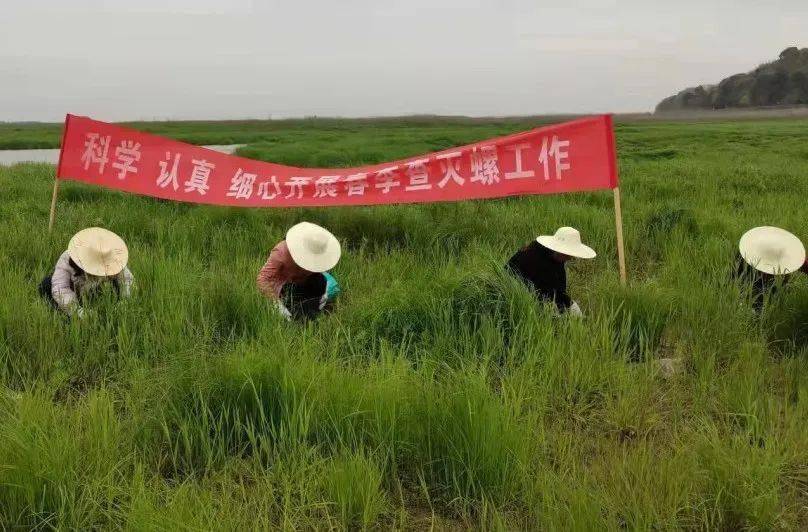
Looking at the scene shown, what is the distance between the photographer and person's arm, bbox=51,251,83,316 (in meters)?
3.42

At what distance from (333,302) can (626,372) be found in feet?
6.82

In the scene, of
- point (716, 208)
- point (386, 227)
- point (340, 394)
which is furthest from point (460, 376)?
point (716, 208)

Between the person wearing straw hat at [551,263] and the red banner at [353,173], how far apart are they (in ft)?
3.22

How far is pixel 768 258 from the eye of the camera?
388 cm

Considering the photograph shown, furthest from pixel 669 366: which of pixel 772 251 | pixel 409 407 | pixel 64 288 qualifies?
pixel 64 288

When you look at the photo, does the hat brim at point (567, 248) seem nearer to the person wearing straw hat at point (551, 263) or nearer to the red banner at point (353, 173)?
the person wearing straw hat at point (551, 263)

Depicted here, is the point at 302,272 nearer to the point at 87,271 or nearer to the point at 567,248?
the point at 87,271

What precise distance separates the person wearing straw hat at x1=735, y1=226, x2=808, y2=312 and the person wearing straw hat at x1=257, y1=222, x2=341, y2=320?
267 centimetres

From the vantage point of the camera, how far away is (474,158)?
540 cm

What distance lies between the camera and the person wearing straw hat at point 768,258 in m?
3.79

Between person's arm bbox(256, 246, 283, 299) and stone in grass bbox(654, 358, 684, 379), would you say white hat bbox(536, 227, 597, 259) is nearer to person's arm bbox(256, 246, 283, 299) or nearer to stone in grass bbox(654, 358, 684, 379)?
stone in grass bbox(654, 358, 684, 379)

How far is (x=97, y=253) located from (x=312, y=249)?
133 cm

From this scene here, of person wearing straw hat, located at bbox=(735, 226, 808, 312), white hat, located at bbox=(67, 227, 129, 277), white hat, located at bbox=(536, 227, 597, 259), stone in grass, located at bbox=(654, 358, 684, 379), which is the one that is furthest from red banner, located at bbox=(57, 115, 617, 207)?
white hat, located at bbox=(67, 227, 129, 277)

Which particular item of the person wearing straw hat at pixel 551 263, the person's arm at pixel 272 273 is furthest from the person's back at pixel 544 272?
the person's arm at pixel 272 273
